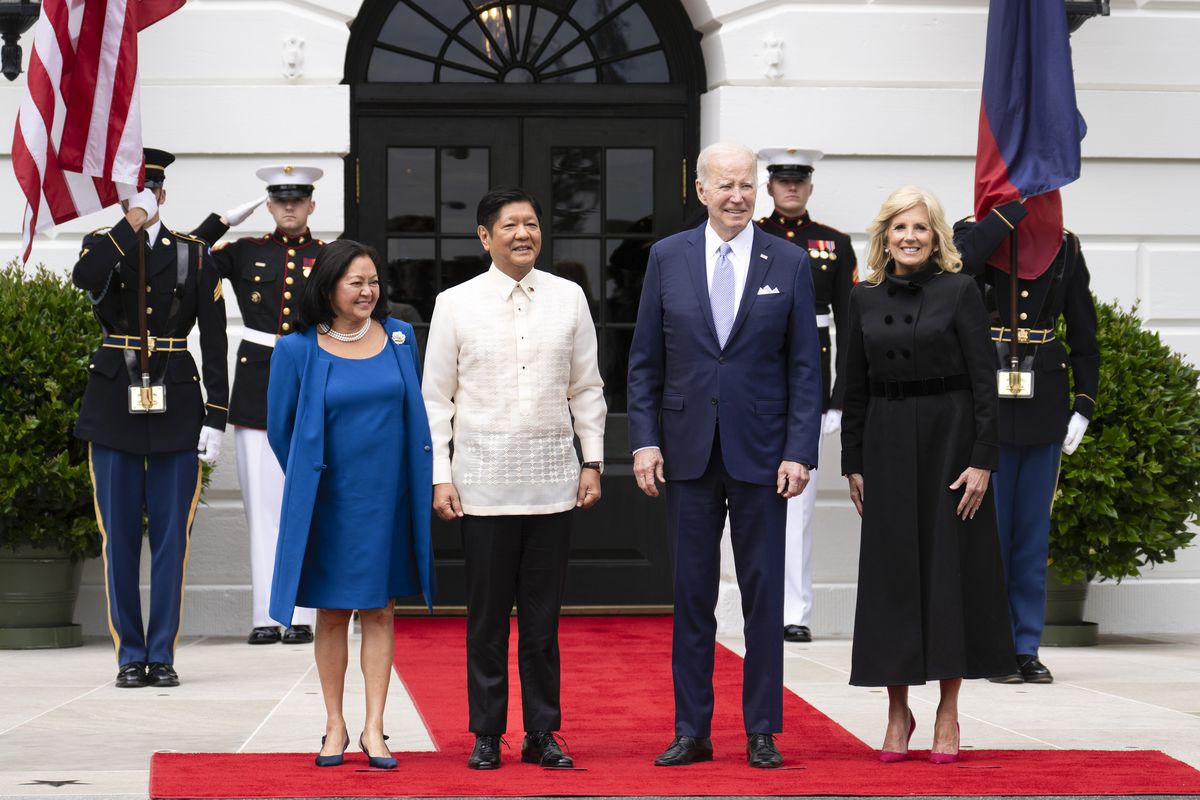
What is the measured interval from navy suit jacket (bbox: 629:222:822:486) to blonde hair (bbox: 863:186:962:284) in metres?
0.26

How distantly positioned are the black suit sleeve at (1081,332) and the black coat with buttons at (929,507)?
235 cm

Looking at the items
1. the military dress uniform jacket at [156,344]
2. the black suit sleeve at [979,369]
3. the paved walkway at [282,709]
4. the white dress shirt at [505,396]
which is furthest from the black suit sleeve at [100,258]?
the black suit sleeve at [979,369]

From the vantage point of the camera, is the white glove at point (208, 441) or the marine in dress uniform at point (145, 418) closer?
the marine in dress uniform at point (145, 418)

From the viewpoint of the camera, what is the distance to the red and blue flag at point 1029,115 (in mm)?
8531

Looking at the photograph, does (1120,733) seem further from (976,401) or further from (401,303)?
(401,303)

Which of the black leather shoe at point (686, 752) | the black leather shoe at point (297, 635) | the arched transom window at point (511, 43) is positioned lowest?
the black leather shoe at point (297, 635)

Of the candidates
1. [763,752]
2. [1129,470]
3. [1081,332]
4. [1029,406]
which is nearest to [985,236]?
[1081,332]

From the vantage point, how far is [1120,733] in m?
6.46

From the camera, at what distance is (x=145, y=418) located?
7914 mm

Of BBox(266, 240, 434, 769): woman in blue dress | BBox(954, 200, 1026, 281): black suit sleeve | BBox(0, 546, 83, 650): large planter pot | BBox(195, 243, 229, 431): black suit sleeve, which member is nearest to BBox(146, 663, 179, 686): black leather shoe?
BBox(195, 243, 229, 431): black suit sleeve

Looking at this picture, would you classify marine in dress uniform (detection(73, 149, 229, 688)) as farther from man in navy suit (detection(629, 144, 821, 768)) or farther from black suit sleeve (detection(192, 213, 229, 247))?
man in navy suit (detection(629, 144, 821, 768))

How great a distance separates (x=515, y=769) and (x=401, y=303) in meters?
4.59

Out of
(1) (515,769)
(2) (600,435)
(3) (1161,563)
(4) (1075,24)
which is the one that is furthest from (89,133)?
(3) (1161,563)

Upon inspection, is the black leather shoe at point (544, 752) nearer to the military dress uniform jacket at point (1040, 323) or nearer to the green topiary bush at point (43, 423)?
the military dress uniform jacket at point (1040, 323)
